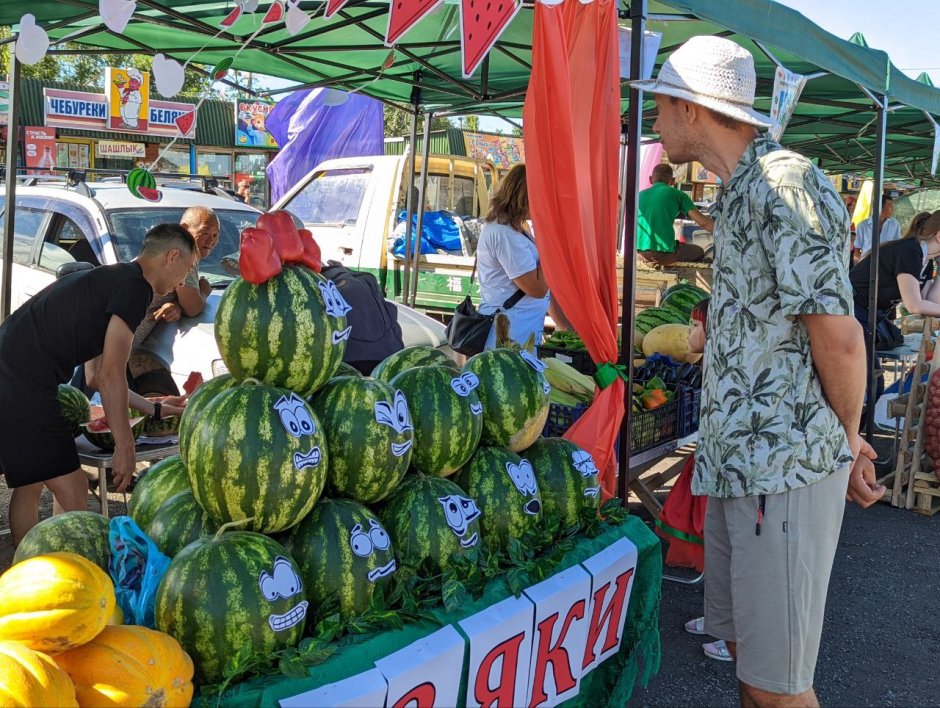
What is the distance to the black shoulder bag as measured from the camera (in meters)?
5.08

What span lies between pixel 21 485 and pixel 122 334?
97cm

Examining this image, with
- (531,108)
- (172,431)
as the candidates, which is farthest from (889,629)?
(172,431)

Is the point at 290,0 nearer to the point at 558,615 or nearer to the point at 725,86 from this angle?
the point at 725,86

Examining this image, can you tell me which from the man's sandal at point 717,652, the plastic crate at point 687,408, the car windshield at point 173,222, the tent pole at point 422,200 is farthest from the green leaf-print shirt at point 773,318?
the tent pole at point 422,200

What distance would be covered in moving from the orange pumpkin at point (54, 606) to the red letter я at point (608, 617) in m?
1.59

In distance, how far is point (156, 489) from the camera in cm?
231

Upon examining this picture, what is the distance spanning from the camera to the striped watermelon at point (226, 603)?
5.98 feet

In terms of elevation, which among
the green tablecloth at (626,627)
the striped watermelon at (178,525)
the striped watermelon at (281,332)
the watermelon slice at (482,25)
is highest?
the watermelon slice at (482,25)

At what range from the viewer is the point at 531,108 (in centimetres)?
378

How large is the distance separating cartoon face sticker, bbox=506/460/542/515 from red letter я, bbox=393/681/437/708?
Answer: 70cm

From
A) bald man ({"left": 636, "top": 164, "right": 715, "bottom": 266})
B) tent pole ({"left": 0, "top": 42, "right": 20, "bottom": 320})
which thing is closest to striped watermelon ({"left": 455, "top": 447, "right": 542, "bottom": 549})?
tent pole ({"left": 0, "top": 42, "right": 20, "bottom": 320})

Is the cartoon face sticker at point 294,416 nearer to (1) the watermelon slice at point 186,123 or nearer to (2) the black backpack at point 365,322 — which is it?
(2) the black backpack at point 365,322

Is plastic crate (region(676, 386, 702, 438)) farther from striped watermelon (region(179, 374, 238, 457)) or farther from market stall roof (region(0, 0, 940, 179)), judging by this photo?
striped watermelon (region(179, 374, 238, 457))

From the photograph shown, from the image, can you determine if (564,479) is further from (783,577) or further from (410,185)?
(410,185)
